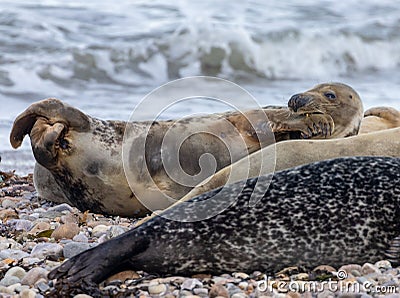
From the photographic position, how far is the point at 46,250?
4.05 m

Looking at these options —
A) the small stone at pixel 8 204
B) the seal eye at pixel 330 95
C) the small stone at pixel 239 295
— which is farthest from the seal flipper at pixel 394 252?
the small stone at pixel 8 204

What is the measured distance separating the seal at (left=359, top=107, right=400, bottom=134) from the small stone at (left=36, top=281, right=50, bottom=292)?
3.01 meters

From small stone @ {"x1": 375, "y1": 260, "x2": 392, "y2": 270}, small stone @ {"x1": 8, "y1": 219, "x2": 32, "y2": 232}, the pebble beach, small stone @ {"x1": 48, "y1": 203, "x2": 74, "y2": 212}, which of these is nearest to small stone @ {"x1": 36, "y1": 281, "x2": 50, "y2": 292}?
the pebble beach

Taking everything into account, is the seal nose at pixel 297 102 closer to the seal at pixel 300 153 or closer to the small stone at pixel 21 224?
the seal at pixel 300 153

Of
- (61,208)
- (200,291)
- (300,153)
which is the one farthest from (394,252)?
(61,208)

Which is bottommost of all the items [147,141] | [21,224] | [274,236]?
[21,224]

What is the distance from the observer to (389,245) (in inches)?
148

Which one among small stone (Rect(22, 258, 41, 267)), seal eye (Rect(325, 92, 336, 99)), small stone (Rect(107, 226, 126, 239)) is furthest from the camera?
seal eye (Rect(325, 92, 336, 99))

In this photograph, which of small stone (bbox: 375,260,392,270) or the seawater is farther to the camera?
the seawater

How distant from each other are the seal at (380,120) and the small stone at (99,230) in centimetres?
217

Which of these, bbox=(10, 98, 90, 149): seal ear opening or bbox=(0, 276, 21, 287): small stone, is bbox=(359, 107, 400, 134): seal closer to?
bbox=(10, 98, 90, 149): seal ear opening

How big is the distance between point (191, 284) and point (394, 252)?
3.13ft

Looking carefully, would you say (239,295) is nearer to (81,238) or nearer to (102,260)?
(102,260)

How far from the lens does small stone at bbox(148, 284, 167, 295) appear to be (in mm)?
3453
